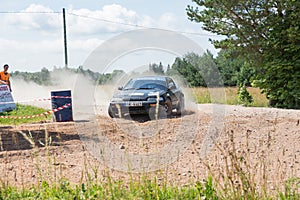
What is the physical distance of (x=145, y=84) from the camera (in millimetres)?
14188

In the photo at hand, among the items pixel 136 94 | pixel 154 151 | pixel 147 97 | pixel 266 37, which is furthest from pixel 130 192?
pixel 266 37

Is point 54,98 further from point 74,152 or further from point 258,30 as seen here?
point 258,30

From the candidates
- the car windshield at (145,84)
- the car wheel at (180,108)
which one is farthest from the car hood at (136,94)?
the car wheel at (180,108)

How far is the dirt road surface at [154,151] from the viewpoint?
5.67 metres

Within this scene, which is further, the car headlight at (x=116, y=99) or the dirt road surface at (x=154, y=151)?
the car headlight at (x=116, y=99)

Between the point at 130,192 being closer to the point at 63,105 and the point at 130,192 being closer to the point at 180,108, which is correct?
the point at 63,105

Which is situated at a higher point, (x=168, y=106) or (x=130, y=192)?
(x=168, y=106)

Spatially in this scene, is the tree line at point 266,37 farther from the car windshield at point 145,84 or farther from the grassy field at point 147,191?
the grassy field at point 147,191

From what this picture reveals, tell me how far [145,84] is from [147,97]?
3.73 ft

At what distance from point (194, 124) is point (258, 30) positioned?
26.8 feet

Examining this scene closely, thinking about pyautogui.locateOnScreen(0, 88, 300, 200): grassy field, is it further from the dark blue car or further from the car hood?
the car hood

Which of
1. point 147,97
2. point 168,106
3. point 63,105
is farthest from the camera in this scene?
point 63,105

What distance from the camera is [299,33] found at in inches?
631

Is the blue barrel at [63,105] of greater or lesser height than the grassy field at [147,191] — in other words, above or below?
above
